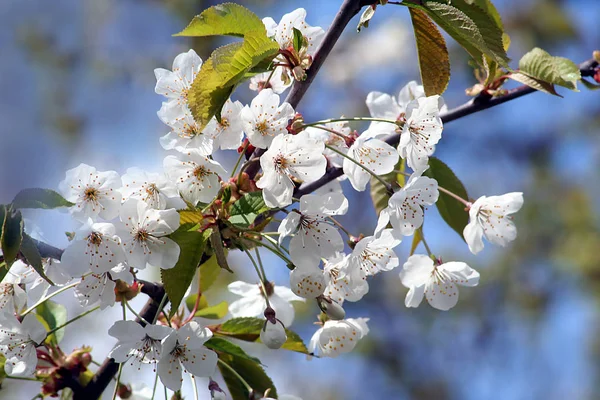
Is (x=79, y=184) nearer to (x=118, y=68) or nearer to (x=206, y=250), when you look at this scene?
(x=206, y=250)

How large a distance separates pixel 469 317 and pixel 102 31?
5.06m

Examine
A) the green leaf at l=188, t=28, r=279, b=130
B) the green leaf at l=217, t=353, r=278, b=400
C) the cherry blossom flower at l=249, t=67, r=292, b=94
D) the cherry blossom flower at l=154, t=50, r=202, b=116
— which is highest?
the green leaf at l=188, t=28, r=279, b=130

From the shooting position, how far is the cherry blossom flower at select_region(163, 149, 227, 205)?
1.08 meters

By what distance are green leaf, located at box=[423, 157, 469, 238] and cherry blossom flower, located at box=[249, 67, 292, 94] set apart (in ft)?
1.22

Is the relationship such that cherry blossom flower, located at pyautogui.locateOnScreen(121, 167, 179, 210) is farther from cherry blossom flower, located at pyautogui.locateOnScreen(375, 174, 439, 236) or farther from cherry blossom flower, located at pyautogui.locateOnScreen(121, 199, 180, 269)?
cherry blossom flower, located at pyautogui.locateOnScreen(375, 174, 439, 236)

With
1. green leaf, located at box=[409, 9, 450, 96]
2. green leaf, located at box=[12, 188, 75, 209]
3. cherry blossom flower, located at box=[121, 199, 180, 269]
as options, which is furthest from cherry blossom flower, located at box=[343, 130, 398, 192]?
green leaf, located at box=[12, 188, 75, 209]

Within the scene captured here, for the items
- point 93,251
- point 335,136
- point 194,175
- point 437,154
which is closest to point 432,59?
point 335,136

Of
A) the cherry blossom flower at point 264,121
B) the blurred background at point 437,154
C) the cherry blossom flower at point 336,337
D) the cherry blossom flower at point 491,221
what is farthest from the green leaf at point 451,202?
the blurred background at point 437,154

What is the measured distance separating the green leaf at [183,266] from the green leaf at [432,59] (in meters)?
0.49

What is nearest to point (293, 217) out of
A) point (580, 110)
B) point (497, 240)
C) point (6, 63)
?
point (497, 240)

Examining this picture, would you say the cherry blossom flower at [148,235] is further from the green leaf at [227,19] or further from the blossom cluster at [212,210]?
the green leaf at [227,19]

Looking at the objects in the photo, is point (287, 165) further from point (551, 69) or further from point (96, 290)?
point (551, 69)

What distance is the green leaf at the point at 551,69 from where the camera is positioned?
1.24m

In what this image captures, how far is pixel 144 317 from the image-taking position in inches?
46.1
